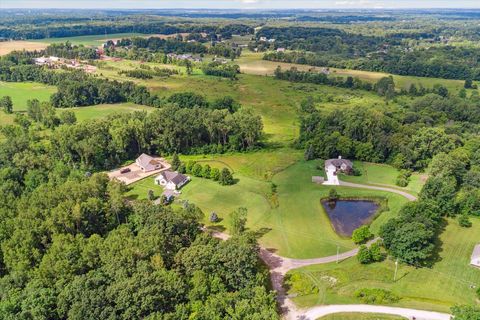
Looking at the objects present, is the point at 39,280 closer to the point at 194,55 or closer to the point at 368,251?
the point at 368,251

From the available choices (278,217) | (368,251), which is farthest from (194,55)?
(368,251)

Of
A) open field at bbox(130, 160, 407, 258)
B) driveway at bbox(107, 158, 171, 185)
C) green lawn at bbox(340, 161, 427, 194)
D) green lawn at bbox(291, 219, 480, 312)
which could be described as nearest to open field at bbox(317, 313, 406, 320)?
green lawn at bbox(291, 219, 480, 312)

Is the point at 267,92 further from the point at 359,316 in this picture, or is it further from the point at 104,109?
the point at 359,316

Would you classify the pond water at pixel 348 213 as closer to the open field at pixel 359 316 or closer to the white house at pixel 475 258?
the white house at pixel 475 258

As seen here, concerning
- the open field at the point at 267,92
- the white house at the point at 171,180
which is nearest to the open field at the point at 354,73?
the open field at the point at 267,92

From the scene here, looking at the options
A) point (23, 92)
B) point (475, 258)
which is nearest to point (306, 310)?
point (475, 258)

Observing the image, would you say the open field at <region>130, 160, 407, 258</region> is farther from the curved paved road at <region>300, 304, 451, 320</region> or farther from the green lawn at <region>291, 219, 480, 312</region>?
the curved paved road at <region>300, 304, 451, 320</region>
